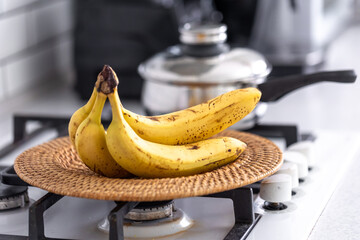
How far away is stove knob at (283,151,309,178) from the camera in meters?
0.76

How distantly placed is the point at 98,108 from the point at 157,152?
0.24 ft

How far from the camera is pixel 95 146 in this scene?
62 cm

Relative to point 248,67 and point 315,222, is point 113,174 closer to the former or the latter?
point 315,222

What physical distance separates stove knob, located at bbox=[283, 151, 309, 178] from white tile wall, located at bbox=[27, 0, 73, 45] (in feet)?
3.23

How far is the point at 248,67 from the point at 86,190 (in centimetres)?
41

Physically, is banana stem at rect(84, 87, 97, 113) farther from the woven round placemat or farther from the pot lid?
the pot lid

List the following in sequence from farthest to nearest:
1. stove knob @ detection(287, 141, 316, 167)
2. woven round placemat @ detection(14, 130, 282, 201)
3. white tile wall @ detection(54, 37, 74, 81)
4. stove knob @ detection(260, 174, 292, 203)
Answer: white tile wall @ detection(54, 37, 74, 81) < stove knob @ detection(287, 141, 316, 167) < stove knob @ detection(260, 174, 292, 203) < woven round placemat @ detection(14, 130, 282, 201)

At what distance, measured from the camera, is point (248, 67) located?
92 centimetres

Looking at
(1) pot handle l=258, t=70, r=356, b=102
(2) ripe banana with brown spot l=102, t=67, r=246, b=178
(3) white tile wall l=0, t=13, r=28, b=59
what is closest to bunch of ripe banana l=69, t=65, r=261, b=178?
(2) ripe banana with brown spot l=102, t=67, r=246, b=178

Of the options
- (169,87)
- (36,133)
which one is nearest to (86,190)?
(169,87)

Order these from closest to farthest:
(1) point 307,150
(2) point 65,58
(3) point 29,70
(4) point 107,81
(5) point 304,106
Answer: (4) point 107,81 → (1) point 307,150 → (5) point 304,106 → (3) point 29,70 → (2) point 65,58

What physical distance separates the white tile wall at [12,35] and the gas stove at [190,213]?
2.47ft

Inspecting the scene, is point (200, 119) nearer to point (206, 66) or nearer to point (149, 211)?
point (149, 211)

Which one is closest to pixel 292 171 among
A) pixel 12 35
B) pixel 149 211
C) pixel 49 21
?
pixel 149 211
